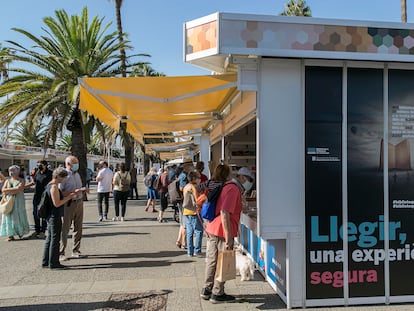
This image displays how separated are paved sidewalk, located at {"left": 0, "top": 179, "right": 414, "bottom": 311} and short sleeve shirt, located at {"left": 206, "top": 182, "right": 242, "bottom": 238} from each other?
878 millimetres

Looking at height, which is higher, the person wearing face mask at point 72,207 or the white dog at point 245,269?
the person wearing face mask at point 72,207

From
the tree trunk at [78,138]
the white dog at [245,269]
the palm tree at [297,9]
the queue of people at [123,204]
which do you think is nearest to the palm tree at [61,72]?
the tree trunk at [78,138]

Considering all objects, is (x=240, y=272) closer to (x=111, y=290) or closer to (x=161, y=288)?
(x=161, y=288)

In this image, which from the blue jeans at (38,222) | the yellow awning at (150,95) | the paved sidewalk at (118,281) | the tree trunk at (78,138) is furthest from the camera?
the tree trunk at (78,138)

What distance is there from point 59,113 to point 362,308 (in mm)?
13771

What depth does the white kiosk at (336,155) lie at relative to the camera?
169 inches

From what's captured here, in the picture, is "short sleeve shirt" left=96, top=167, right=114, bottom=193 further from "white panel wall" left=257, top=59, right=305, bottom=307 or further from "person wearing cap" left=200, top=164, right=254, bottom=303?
"white panel wall" left=257, top=59, right=305, bottom=307

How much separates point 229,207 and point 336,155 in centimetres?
137

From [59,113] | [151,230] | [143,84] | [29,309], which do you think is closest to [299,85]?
[143,84]

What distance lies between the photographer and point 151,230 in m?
9.61

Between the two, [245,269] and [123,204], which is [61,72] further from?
[245,269]

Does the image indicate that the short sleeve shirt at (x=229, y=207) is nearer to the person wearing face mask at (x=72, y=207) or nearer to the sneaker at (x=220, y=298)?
the sneaker at (x=220, y=298)

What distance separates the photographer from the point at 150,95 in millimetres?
5234

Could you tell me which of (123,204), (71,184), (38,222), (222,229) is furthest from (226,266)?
(123,204)
